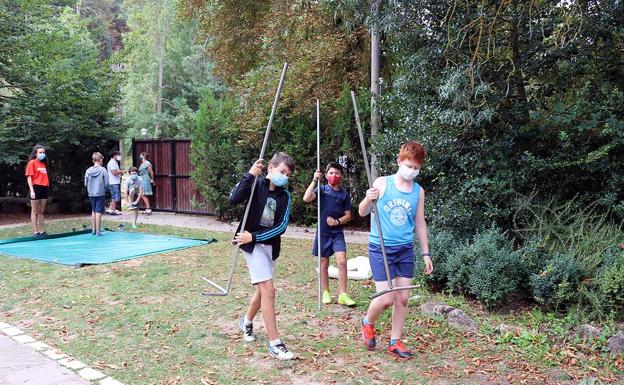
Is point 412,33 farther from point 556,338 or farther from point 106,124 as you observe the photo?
point 106,124

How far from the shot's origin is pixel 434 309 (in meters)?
5.33

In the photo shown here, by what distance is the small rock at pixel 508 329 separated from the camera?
188 inches

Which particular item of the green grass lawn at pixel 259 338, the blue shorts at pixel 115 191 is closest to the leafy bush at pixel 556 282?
the green grass lawn at pixel 259 338

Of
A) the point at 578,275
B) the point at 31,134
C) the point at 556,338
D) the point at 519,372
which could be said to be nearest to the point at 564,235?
the point at 578,275

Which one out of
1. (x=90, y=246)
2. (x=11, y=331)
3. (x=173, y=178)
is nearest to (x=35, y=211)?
(x=90, y=246)

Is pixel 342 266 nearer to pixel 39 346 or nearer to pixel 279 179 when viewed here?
pixel 279 179

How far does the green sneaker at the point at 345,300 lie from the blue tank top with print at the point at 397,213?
1.65 meters

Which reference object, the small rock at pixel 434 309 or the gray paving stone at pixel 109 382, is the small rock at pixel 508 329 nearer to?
the small rock at pixel 434 309

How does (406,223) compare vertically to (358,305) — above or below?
above

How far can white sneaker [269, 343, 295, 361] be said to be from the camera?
4305mm

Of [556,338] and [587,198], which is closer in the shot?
[556,338]

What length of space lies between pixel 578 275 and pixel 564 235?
87cm

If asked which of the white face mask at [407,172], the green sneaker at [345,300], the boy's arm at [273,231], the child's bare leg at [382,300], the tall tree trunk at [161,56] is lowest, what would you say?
the green sneaker at [345,300]

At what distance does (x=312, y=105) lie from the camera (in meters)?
11.2
